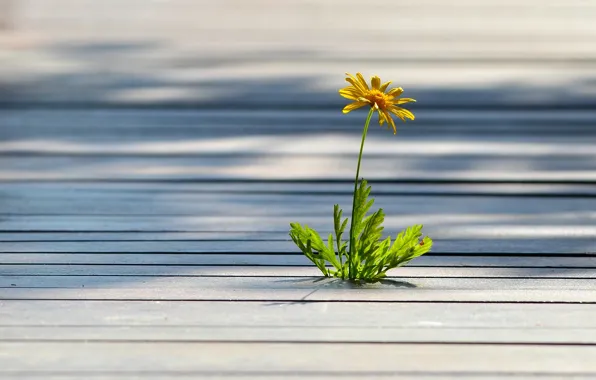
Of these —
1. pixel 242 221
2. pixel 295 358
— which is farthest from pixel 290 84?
pixel 295 358

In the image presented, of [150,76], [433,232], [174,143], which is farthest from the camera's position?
[150,76]

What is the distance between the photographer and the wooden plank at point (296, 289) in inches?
62.9

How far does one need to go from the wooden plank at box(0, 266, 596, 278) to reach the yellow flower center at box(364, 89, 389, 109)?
13.2 inches

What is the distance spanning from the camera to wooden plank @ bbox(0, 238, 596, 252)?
6.57 feet

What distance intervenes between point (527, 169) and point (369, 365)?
1904 millimetres

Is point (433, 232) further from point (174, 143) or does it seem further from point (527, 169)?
point (174, 143)

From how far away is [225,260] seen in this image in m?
1.91

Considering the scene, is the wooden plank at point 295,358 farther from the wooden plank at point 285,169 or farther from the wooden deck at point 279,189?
the wooden plank at point 285,169

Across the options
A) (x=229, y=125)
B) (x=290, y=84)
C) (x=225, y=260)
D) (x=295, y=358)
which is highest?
(x=290, y=84)

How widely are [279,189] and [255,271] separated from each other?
39.2 inches

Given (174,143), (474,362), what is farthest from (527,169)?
(474,362)

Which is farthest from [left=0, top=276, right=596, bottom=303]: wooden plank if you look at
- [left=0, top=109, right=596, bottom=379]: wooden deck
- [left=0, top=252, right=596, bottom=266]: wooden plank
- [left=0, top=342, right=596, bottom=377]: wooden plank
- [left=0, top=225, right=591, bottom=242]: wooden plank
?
[left=0, top=225, right=591, bottom=242]: wooden plank

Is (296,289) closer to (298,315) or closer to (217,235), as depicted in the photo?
(298,315)

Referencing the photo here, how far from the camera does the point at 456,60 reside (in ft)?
15.9
